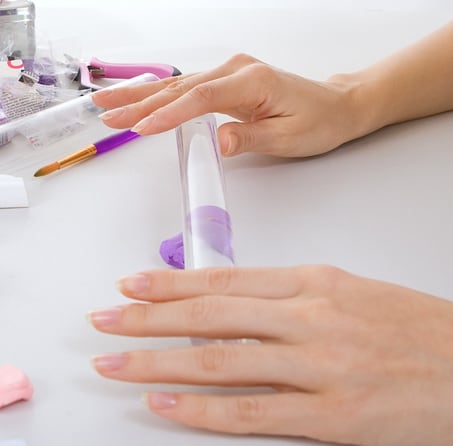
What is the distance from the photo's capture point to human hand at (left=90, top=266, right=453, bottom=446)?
0.40 metres

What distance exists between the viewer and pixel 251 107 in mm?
693

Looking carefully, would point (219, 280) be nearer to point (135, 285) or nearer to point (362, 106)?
point (135, 285)

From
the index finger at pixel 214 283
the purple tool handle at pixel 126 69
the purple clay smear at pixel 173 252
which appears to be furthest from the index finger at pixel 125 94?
the index finger at pixel 214 283

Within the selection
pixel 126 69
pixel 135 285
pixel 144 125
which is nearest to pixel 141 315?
pixel 135 285

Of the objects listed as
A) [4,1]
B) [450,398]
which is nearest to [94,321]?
[450,398]

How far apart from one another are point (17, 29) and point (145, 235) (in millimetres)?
339

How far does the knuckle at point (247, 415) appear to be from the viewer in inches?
15.6

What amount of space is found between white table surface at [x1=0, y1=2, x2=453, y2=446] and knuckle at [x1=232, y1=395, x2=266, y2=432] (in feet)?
→ 0.03

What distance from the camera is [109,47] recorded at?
95cm

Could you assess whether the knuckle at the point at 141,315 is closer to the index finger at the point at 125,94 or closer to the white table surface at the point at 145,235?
the white table surface at the point at 145,235

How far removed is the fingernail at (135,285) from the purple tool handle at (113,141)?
29 centimetres

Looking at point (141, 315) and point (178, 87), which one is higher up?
point (178, 87)

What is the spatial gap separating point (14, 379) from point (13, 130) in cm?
34

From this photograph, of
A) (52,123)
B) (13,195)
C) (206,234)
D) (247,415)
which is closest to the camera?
(247,415)
